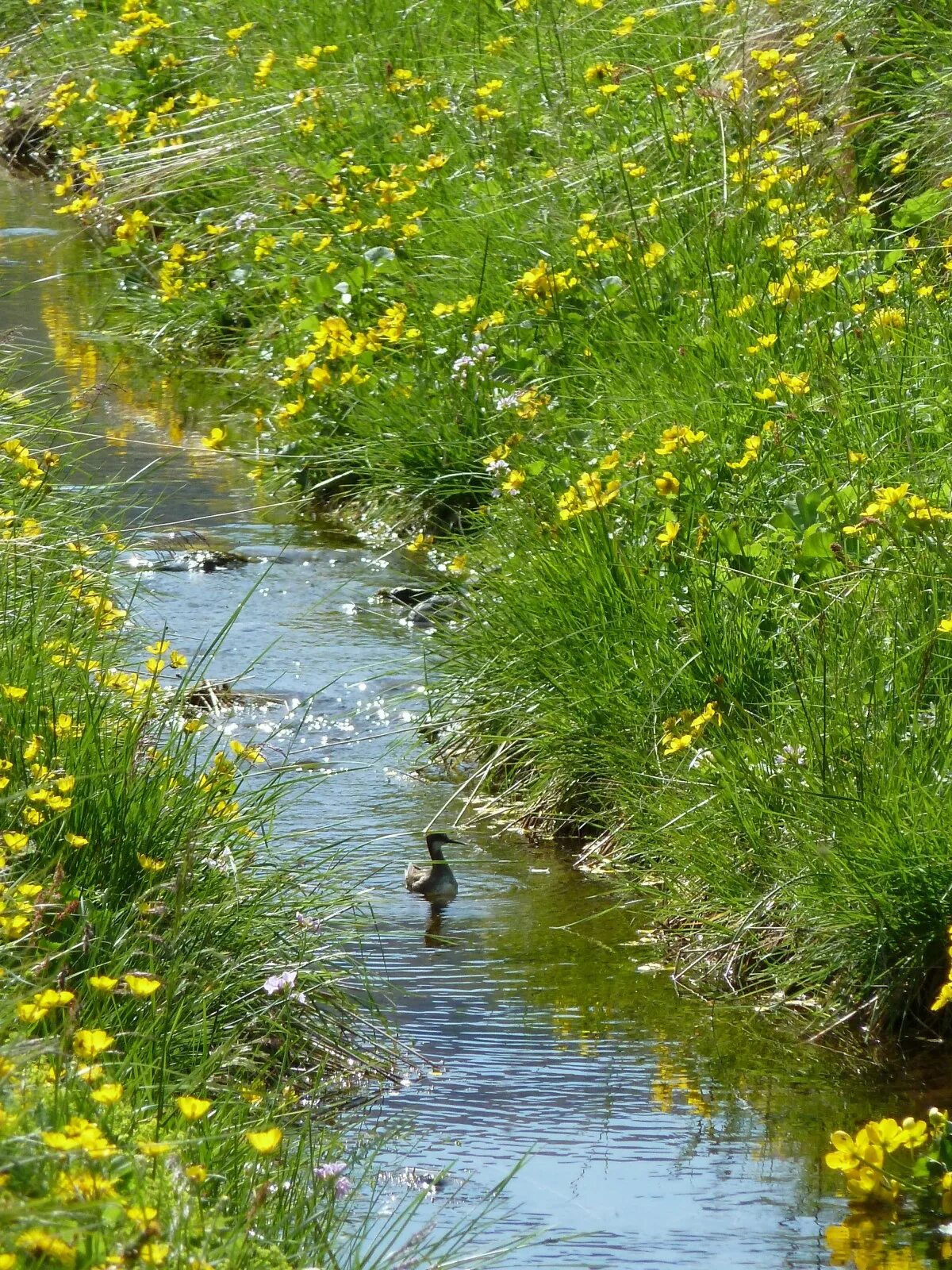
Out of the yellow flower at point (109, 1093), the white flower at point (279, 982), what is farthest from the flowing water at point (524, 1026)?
the yellow flower at point (109, 1093)

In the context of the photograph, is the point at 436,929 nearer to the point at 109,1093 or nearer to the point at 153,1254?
the point at 109,1093

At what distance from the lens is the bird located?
4.64 meters

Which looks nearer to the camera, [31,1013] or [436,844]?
[31,1013]

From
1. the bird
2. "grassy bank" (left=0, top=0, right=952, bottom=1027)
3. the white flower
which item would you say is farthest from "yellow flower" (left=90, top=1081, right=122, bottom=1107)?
the bird

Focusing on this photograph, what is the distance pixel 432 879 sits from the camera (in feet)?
15.3

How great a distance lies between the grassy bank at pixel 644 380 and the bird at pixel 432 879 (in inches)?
16.8

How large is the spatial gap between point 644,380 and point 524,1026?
2.70m

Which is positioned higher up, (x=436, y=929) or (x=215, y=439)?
(x=215, y=439)

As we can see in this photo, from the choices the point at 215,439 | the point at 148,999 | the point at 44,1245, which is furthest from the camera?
the point at 215,439

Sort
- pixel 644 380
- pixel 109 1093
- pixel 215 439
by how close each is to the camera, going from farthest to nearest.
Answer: pixel 215 439 < pixel 644 380 < pixel 109 1093

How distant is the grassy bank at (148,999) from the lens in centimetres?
236

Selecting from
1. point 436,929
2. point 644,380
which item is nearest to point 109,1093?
point 436,929

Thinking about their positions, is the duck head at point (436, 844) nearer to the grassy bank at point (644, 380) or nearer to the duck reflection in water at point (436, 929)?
the duck reflection in water at point (436, 929)

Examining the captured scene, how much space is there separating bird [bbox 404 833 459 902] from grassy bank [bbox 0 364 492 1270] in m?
0.47
